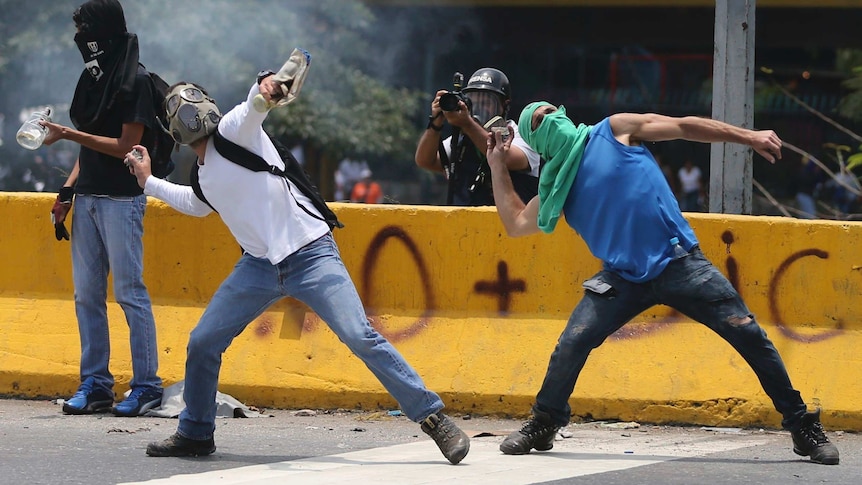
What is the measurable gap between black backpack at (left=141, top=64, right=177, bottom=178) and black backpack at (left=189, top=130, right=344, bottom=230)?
119cm

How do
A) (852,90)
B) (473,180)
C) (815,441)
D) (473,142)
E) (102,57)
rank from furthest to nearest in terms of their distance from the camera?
(852,90) → (473,180) → (102,57) → (473,142) → (815,441)

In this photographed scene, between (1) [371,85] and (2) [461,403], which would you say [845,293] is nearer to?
(2) [461,403]

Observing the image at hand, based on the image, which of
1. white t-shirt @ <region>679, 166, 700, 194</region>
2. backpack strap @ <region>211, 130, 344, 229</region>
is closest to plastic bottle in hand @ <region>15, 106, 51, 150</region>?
backpack strap @ <region>211, 130, 344, 229</region>

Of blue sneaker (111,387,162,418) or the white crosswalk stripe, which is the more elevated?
blue sneaker (111,387,162,418)

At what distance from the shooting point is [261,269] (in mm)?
5594

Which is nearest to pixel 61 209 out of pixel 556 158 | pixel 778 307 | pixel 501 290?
pixel 501 290

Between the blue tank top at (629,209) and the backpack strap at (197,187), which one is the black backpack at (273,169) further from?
the blue tank top at (629,209)

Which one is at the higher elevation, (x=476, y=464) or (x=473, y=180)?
(x=473, y=180)

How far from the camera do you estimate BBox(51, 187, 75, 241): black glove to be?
6.92 m

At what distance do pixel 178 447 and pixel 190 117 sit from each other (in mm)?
1355

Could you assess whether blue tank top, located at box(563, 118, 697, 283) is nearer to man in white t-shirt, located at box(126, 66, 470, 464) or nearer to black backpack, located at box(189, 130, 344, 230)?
man in white t-shirt, located at box(126, 66, 470, 464)

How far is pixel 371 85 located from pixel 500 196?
60.8ft

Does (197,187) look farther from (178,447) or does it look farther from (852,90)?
(852,90)

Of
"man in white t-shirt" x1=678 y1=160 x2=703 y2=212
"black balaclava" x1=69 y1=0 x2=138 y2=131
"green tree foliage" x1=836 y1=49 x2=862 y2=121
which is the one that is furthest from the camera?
"man in white t-shirt" x1=678 y1=160 x2=703 y2=212
